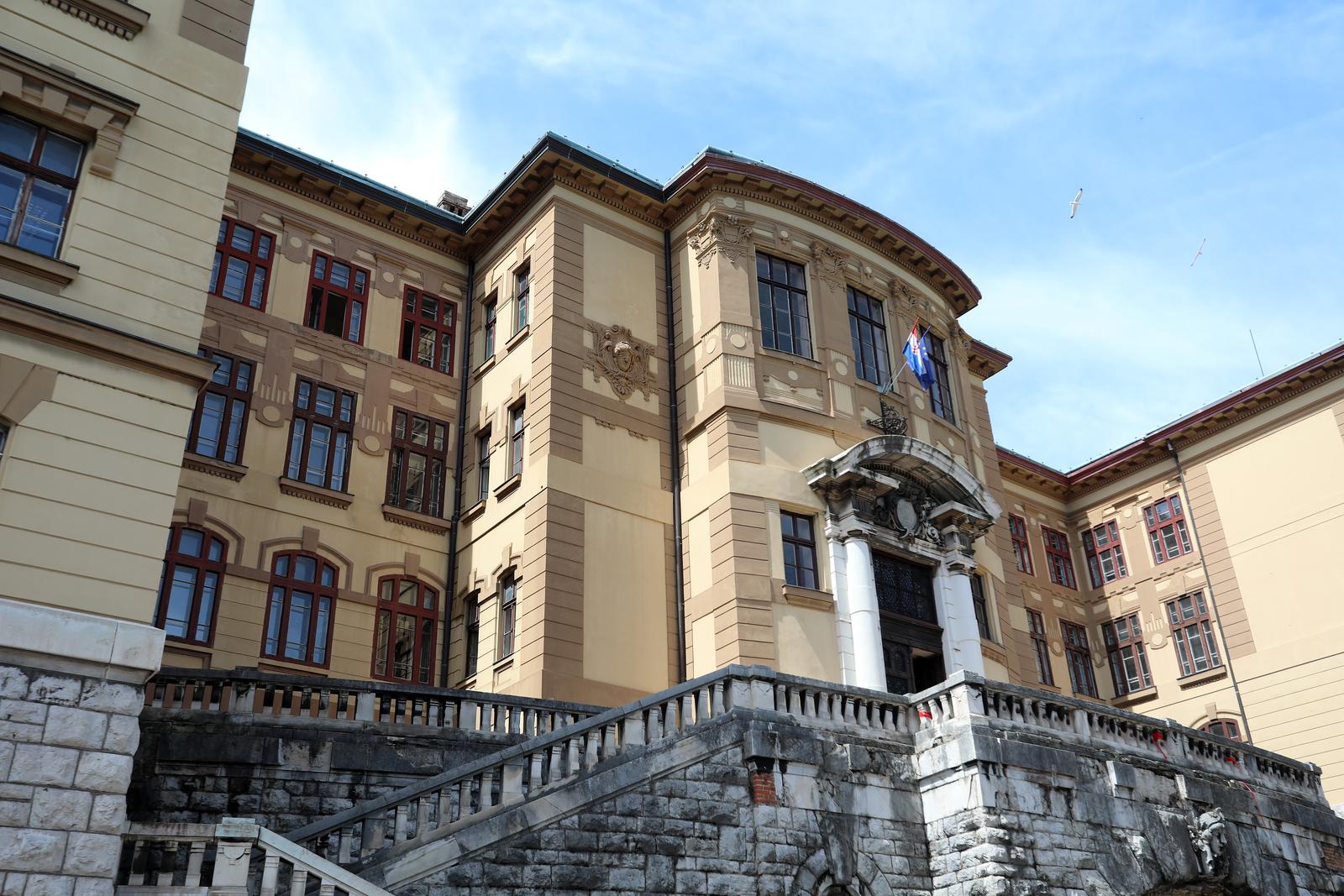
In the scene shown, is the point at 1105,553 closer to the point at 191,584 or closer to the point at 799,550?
the point at 799,550

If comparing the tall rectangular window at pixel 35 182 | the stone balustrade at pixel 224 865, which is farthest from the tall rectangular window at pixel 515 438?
the stone balustrade at pixel 224 865

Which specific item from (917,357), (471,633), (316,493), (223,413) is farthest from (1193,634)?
(223,413)

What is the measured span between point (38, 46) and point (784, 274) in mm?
16875

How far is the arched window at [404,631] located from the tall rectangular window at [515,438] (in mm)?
3199

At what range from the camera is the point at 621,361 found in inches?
1025

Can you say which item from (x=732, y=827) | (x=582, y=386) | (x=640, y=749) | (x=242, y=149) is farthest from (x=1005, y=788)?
(x=242, y=149)

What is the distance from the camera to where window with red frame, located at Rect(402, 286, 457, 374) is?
1102 inches

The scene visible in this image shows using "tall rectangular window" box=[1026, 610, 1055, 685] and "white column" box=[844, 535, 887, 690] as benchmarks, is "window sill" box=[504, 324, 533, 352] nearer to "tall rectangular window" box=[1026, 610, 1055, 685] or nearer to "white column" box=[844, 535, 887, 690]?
"white column" box=[844, 535, 887, 690]

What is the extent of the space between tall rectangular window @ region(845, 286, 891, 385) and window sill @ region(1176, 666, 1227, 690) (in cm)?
1410

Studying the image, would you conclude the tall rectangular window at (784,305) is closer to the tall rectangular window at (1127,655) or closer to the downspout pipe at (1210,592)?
the downspout pipe at (1210,592)

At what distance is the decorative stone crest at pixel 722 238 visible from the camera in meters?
26.6

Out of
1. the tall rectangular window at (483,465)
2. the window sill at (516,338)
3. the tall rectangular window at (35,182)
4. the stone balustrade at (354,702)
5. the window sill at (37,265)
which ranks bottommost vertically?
the stone balustrade at (354,702)

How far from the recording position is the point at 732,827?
1462 cm

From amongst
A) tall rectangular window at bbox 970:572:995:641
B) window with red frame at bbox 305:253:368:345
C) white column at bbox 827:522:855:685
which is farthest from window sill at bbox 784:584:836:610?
window with red frame at bbox 305:253:368:345
